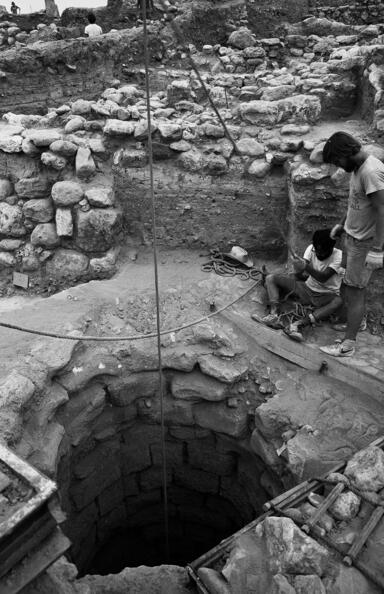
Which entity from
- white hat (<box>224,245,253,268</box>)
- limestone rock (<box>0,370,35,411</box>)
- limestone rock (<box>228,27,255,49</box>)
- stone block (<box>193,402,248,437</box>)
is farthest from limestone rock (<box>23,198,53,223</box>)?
limestone rock (<box>228,27,255,49</box>)

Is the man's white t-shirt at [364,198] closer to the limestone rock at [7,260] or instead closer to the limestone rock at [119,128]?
the limestone rock at [119,128]

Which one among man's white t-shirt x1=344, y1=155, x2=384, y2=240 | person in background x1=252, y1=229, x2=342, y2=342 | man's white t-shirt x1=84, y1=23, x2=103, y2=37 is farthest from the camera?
man's white t-shirt x1=84, y1=23, x2=103, y2=37

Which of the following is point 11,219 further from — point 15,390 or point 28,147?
point 15,390

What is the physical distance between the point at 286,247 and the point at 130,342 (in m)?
1.99

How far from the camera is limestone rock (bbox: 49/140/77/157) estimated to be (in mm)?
5020

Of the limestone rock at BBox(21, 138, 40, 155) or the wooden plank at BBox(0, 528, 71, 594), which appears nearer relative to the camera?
the wooden plank at BBox(0, 528, 71, 594)

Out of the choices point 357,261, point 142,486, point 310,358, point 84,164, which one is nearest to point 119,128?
point 84,164

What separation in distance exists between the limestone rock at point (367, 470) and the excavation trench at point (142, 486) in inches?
50.6

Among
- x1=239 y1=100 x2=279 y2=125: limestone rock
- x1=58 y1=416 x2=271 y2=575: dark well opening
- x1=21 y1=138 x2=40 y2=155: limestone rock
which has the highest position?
x1=239 y1=100 x2=279 y2=125: limestone rock

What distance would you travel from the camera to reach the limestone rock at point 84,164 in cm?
500

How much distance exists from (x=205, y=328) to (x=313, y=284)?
3.38 ft

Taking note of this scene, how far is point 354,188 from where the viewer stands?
3197mm

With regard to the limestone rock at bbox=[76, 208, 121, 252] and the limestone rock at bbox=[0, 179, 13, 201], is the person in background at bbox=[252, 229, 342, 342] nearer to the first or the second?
the limestone rock at bbox=[76, 208, 121, 252]

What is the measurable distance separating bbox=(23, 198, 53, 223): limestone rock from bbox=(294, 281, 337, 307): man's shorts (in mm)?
2837
